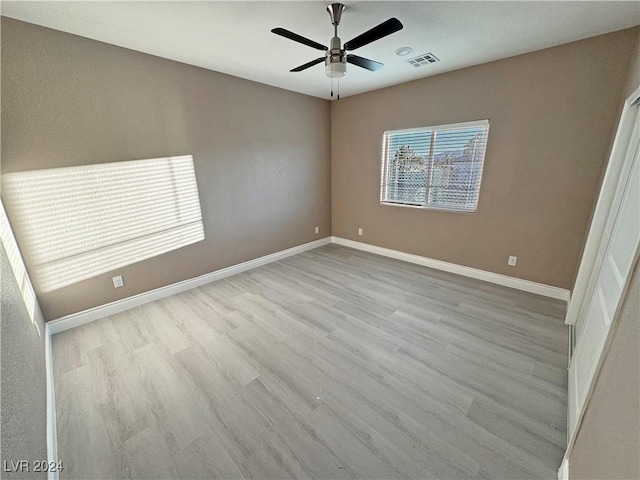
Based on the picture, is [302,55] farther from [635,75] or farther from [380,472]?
[380,472]

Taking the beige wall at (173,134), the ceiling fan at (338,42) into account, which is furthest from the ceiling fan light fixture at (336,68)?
the beige wall at (173,134)

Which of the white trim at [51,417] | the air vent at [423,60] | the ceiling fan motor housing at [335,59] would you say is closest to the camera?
the white trim at [51,417]

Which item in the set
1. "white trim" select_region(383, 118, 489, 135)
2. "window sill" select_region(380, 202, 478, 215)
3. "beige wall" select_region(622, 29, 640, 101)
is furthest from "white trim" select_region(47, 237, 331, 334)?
"beige wall" select_region(622, 29, 640, 101)

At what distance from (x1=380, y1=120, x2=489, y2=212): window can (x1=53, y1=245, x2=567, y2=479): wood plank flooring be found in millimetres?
1351

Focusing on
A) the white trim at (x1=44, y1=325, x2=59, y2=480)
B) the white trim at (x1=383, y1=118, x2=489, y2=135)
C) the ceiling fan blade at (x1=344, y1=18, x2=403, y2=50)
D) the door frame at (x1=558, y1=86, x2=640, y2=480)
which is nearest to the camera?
the white trim at (x1=44, y1=325, x2=59, y2=480)

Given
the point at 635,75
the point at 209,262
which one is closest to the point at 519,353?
the point at 635,75

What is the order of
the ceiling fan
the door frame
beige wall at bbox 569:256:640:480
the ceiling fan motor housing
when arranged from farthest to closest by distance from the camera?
the ceiling fan motor housing → the door frame → the ceiling fan → beige wall at bbox 569:256:640:480

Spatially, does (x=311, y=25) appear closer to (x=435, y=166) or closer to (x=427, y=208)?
(x=435, y=166)

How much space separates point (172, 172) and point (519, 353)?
3757 mm

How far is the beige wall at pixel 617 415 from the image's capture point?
28.9 inches

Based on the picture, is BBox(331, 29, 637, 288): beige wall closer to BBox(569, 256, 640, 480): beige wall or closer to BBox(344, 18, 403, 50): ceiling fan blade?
BBox(344, 18, 403, 50): ceiling fan blade

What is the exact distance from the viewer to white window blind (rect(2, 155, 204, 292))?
2.15 metres

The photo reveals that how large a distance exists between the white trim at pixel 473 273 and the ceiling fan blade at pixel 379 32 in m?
2.93

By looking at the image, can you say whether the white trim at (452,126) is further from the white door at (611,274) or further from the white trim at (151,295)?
the white trim at (151,295)
